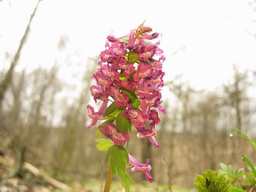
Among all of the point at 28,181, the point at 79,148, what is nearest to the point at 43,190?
the point at 28,181

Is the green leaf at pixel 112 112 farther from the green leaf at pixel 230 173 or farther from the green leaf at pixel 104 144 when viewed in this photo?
the green leaf at pixel 230 173

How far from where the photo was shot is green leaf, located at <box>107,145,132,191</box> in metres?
1.84

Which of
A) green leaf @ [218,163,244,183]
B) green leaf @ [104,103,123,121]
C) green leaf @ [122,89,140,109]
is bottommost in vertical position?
green leaf @ [218,163,244,183]

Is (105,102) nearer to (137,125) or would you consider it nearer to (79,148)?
(137,125)

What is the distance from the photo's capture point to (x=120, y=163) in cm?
184

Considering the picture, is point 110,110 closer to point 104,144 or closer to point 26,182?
point 104,144

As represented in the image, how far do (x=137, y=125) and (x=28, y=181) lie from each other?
779 centimetres

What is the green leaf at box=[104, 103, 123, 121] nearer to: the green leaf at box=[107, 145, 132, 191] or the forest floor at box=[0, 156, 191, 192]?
the green leaf at box=[107, 145, 132, 191]

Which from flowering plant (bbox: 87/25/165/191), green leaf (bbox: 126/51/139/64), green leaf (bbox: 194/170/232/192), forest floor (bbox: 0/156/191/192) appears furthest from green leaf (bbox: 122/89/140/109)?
forest floor (bbox: 0/156/191/192)

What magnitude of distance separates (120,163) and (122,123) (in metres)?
0.21

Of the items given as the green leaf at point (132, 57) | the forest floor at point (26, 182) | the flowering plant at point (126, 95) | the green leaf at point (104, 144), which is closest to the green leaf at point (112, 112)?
the flowering plant at point (126, 95)

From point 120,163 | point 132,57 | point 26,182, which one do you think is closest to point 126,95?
point 132,57

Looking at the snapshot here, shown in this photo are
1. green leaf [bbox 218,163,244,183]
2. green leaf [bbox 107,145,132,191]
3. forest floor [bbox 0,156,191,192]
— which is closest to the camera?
green leaf [bbox 107,145,132,191]

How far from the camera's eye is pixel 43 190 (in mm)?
9086
